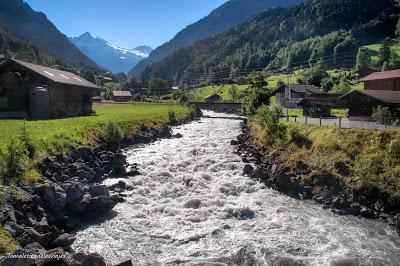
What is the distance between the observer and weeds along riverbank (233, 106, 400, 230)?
2511 centimetres

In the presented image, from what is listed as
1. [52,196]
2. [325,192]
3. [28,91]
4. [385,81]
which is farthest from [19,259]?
[385,81]

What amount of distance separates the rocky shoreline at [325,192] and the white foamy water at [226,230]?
894mm

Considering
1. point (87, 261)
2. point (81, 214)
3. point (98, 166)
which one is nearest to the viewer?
point (87, 261)

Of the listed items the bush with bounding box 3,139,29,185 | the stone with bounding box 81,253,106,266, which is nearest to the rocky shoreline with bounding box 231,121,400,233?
the stone with bounding box 81,253,106,266

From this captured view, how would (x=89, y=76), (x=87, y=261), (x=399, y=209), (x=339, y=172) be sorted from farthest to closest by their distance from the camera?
1. (x=89, y=76)
2. (x=339, y=172)
3. (x=399, y=209)
4. (x=87, y=261)

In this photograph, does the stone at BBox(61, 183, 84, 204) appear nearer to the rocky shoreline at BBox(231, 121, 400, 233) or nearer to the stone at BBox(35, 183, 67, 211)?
the stone at BBox(35, 183, 67, 211)

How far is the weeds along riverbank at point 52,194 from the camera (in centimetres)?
1669

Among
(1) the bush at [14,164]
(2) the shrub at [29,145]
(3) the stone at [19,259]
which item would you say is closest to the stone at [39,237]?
(3) the stone at [19,259]

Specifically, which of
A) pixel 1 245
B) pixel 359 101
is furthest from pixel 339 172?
pixel 359 101

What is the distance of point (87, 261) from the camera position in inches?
577

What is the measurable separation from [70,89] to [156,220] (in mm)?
40135

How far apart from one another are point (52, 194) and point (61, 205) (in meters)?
0.80

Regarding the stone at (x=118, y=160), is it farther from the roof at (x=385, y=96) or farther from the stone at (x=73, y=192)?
the roof at (x=385, y=96)

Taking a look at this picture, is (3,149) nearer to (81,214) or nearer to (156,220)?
(81,214)
